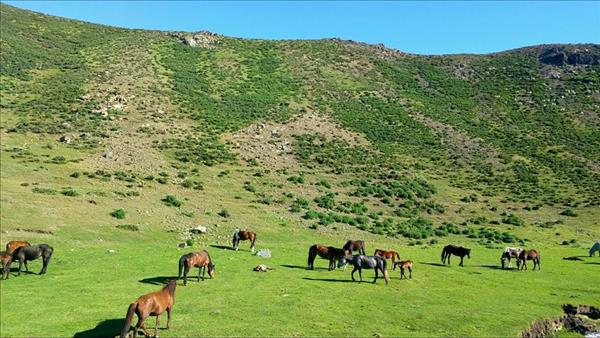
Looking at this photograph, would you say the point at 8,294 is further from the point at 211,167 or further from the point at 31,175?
the point at 211,167

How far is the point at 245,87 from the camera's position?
104 m

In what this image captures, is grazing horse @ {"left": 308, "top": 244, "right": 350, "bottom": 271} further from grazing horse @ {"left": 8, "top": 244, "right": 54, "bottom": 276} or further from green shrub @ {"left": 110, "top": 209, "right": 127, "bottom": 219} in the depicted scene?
green shrub @ {"left": 110, "top": 209, "right": 127, "bottom": 219}

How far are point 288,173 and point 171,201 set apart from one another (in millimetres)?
24868

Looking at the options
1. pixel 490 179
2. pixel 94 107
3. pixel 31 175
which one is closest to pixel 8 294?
pixel 31 175

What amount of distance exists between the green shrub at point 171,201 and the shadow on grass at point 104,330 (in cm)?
2944

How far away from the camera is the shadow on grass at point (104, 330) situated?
1661 centimetres

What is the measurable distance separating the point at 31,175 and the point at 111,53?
63846mm

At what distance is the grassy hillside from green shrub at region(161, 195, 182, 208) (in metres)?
0.34

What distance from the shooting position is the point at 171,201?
4731 cm

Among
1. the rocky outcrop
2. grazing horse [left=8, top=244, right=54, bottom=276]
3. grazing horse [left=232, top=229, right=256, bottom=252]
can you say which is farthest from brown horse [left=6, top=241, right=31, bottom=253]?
the rocky outcrop

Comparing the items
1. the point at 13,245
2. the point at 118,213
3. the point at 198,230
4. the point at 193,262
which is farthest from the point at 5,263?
the point at 198,230

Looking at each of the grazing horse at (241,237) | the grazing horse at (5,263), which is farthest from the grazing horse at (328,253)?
the grazing horse at (5,263)

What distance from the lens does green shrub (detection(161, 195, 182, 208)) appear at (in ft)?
154

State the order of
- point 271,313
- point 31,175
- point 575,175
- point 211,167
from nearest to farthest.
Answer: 1. point 271,313
2. point 31,175
3. point 211,167
4. point 575,175
